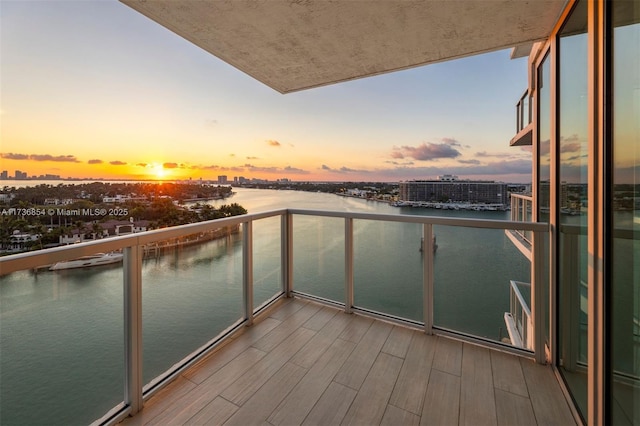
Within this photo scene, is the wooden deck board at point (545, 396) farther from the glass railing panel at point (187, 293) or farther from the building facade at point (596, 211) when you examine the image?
the glass railing panel at point (187, 293)

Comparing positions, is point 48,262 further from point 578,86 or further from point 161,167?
point 161,167

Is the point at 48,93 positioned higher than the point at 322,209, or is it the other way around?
the point at 48,93

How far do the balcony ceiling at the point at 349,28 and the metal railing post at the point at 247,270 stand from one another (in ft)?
5.40

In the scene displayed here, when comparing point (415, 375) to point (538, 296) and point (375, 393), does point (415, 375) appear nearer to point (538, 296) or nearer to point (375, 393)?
point (375, 393)

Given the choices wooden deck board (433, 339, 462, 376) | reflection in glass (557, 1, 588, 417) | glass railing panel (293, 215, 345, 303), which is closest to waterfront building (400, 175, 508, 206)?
reflection in glass (557, 1, 588, 417)

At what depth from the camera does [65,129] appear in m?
4.03

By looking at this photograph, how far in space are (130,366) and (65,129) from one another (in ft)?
14.3

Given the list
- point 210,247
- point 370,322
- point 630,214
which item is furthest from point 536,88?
point 210,247

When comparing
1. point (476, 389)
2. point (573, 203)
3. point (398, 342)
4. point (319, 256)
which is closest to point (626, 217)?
point (573, 203)

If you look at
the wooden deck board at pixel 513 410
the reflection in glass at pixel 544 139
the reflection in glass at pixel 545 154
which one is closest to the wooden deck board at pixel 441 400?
the wooden deck board at pixel 513 410

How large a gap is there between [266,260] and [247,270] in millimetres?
348

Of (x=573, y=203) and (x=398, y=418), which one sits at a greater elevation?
(x=573, y=203)

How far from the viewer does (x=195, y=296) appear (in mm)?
2201

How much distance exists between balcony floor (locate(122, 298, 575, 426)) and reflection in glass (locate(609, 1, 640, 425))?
643mm
